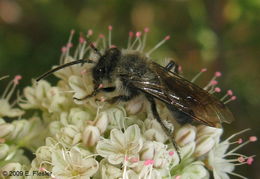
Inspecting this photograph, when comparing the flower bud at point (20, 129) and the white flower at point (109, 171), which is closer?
the white flower at point (109, 171)

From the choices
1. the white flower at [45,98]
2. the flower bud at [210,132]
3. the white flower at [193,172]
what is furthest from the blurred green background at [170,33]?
the white flower at [193,172]

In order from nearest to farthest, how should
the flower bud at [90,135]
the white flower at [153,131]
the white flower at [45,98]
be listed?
1. the flower bud at [90,135]
2. the white flower at [153,131]
3. the white flower at [45,98]

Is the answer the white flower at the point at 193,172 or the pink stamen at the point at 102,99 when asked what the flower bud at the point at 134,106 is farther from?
the white flower at the point at 193,172

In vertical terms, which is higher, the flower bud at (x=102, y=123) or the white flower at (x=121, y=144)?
the flower bud at (x=102, y=123)

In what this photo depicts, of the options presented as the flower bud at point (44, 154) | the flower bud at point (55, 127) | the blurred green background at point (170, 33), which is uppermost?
the blurred green background at point (170, 33)

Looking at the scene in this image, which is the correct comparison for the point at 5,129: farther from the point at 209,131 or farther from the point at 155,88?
the point at 209,131

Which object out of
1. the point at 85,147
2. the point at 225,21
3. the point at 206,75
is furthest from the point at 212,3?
the point at 85,147

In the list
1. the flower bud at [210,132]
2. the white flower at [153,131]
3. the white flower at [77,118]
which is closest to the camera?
the white flower at [153,131]
